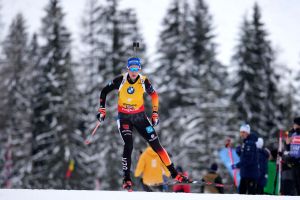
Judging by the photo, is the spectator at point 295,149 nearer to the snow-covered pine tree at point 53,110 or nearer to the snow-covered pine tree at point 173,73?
the snow-covered pine tree at point 173,73

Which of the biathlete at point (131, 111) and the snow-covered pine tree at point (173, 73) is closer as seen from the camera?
the biathlete at point (131, 111)

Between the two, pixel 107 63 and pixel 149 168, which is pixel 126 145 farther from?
pixel 107 63

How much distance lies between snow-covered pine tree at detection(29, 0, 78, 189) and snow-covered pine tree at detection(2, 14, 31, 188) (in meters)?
1.80

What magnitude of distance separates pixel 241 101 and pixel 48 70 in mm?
13722

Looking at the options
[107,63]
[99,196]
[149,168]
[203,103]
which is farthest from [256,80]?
[99,196]

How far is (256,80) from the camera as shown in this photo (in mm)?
34656

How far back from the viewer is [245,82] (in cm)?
3447

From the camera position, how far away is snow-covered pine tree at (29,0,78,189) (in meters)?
33.3

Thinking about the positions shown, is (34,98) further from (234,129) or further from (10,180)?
(234,129)

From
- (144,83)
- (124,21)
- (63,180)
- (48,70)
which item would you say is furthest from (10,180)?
(144,83)

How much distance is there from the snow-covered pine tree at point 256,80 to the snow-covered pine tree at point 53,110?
457 inches

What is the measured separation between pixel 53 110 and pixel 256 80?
46.3 ft

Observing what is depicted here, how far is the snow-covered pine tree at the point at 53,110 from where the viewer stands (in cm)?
3328

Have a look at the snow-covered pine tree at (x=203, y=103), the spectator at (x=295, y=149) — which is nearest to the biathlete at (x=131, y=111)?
the spectator at (x=295, y=149)
